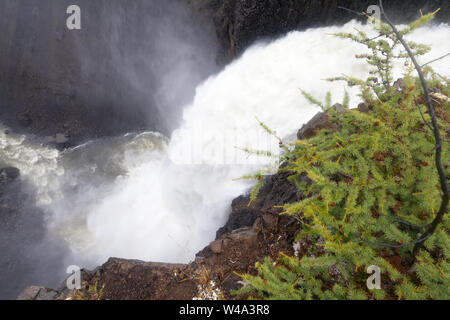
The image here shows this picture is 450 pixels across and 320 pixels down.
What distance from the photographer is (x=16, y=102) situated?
52.0 ft

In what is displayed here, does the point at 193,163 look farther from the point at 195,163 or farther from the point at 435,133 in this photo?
the point at 435,133

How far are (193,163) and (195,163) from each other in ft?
0.51

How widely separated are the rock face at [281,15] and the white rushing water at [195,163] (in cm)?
43

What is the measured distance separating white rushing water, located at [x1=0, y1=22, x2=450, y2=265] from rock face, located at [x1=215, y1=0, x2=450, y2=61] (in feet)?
1.40

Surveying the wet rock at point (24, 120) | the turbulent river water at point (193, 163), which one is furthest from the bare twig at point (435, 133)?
the wet rock at point (24, 120)

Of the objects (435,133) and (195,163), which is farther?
(195,163)

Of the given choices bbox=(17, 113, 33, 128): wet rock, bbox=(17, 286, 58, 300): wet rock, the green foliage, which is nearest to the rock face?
the green foliage

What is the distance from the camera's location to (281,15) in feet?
29.8

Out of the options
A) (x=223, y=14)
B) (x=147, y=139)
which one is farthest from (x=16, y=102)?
(x=223, y=14)

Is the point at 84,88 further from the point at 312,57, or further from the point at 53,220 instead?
the point at 312,57

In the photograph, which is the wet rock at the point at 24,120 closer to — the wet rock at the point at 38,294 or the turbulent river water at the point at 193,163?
the turbulent river water at the point at 193,163

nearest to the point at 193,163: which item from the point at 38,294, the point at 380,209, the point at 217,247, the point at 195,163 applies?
the point at 195,163
